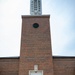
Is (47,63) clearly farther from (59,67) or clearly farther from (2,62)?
(2,62)

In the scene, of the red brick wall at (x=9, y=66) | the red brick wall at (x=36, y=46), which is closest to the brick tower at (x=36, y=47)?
the red brick wall at (x=36, y=46)

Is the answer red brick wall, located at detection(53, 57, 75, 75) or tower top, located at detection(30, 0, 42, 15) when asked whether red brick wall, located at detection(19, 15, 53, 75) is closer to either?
red brick wall, located at detection(53, 57, 75, 75)

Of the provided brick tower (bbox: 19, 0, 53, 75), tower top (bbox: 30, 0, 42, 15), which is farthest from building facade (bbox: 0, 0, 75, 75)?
tower top (bbox: 30, 0, 42, 15)

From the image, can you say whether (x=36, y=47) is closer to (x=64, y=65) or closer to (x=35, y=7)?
(x=64, y=65)

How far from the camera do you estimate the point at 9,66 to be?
1888 centimetres

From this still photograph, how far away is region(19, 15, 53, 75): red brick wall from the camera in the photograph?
60.1ft

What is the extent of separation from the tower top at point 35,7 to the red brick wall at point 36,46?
869 millimetres

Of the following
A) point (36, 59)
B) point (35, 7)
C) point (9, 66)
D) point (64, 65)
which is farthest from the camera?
point (35, 7)

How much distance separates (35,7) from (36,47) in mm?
4410

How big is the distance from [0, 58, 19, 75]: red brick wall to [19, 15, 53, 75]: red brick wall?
2.18 ft

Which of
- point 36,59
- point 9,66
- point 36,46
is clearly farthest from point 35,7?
point 9,66

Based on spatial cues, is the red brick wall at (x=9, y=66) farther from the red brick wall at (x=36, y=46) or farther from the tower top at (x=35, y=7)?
the tower top at (x=35, y=7)

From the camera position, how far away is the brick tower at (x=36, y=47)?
18250mm

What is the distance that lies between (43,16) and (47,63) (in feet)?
15.1
